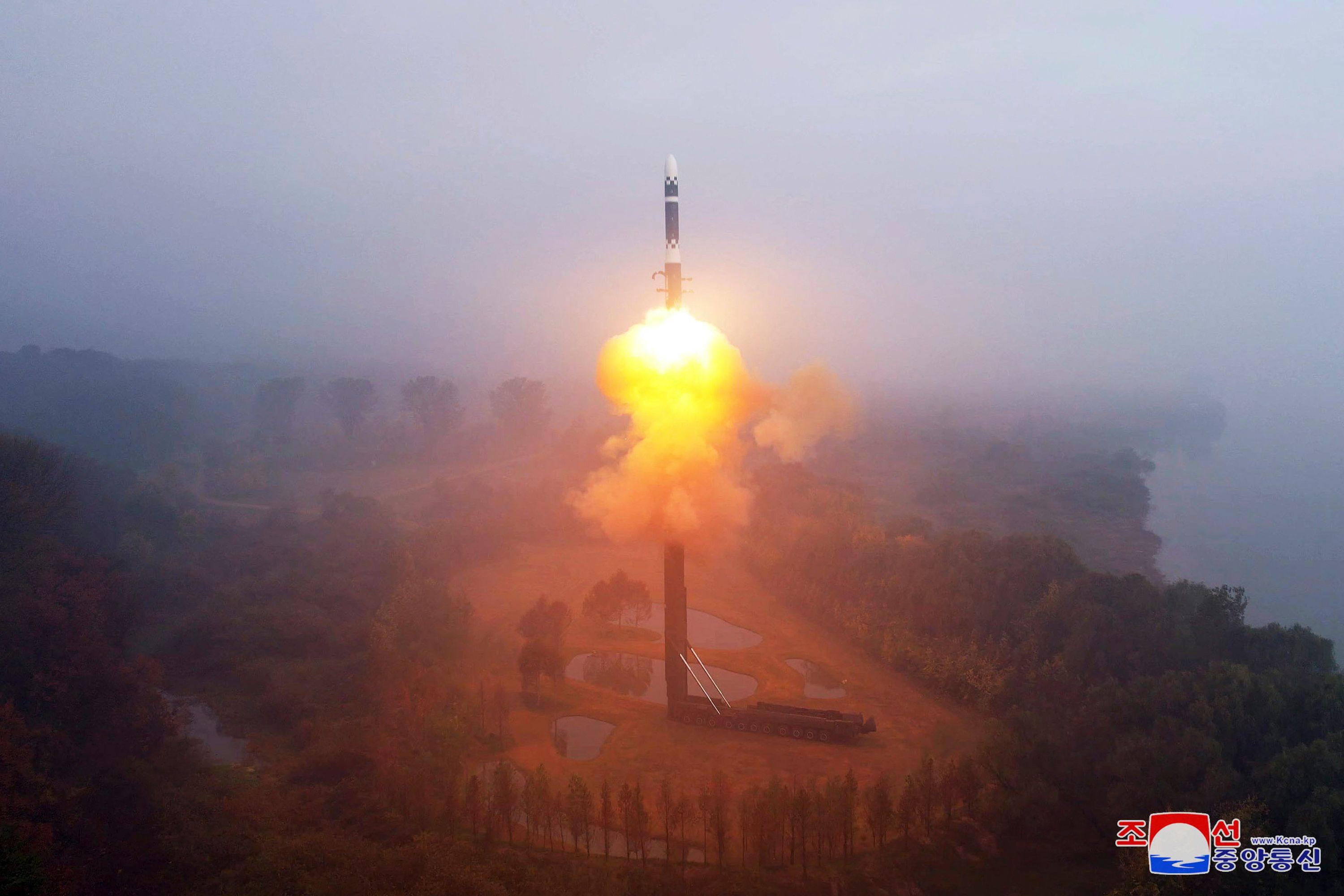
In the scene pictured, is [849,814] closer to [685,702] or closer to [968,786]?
[968,786]

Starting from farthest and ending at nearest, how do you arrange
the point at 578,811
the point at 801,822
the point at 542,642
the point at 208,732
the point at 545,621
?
the point at 545,621
the point at 542,642
the point at 208,732
the point at 578,811
the point at 801,822

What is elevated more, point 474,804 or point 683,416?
point 683,416

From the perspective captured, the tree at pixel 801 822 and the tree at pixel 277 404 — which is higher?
the tree at pixel 277 404

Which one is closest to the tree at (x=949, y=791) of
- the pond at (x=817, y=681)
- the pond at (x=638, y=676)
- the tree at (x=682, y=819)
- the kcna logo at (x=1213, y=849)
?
the kcna logo at (x=1213, y=849)

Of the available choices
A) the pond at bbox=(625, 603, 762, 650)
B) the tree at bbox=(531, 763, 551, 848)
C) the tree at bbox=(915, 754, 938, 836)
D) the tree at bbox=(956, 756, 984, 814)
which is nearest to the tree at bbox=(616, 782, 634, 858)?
the tree at bbox=(531, 763, 551, 848)

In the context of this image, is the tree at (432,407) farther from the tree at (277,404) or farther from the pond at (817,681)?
the pond at (817,681)

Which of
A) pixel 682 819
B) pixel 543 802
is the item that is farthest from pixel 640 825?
pixel 543 802
